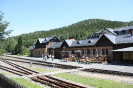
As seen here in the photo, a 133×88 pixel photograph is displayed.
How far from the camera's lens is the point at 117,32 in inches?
1916

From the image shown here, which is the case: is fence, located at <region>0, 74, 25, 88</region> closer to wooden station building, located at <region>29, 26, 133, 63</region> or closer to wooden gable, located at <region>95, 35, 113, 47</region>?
wooden station building, located at <region>29, 26, 133, 63</region>

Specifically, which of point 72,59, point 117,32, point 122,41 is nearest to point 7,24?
point 72,59

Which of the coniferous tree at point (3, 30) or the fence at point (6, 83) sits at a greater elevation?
the coniferous tree at point (3, 30)

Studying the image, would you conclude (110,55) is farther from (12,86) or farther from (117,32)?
(117,32)

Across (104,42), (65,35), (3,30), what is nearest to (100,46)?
(104,42)

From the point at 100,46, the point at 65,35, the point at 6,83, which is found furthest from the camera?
the point at 65,35

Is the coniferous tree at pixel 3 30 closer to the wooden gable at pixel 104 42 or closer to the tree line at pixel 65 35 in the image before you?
the wooden gable at pixel 104 42

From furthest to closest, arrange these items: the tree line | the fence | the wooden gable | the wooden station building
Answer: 1. the tree line
2. the wooden gable
3. the wooden station building
4. the fence

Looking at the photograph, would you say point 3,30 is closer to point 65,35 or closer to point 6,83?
point 6,83

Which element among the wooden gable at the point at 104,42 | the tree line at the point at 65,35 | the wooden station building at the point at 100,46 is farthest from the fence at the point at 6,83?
the tree line at the point at 65,35

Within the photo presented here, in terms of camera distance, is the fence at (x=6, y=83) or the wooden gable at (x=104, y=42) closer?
the fence at (x=6, y=83)

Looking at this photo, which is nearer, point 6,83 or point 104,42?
point 6,83

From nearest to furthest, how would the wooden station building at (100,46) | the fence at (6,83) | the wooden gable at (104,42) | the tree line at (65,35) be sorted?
the fence at (6,83), the wooden station building at (100,46), the wooden gable at (104,42), the tree line at (65,35)

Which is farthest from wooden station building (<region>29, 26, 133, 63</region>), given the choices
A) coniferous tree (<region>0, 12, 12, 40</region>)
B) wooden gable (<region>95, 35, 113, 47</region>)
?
coniferous tree (<region>0, 12, 12, 40</region>)
